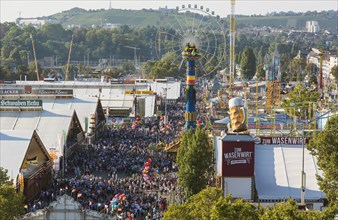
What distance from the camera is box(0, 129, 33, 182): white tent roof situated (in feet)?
134

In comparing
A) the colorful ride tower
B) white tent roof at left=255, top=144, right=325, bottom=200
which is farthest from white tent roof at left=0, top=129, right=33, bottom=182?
the colorful ride tower

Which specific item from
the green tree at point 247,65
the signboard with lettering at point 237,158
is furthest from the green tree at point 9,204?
the green tree at point 247,65

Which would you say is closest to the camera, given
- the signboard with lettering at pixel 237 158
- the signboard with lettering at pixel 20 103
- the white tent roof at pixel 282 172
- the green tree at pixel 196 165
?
the white tent roof at pixel 282 172

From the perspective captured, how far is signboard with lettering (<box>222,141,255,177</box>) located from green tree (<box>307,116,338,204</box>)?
3674 millimetres

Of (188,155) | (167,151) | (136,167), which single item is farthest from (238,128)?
(167,151)

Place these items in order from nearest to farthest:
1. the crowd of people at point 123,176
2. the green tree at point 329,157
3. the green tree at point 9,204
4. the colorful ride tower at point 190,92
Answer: the green tree at point 9,204
the green tree at point 329,157
the crowd of people at point 123,176
the colorful ride tower at point 190,92

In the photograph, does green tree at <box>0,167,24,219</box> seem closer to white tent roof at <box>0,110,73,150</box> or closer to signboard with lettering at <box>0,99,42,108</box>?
white tent roof at <box>0,110,73,150</box>

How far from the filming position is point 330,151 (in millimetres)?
35344

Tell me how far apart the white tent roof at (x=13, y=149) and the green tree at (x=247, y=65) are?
103m

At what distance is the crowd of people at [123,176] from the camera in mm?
38469

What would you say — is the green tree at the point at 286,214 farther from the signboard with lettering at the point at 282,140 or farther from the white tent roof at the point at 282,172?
the signboard with lettering at the point at 282,140

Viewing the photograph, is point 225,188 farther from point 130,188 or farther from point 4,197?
point 4,197

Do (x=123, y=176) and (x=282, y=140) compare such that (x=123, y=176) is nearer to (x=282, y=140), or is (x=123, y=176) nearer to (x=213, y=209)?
(x=282, y=140)

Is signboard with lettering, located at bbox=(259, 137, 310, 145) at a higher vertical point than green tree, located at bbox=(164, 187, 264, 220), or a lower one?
higher
